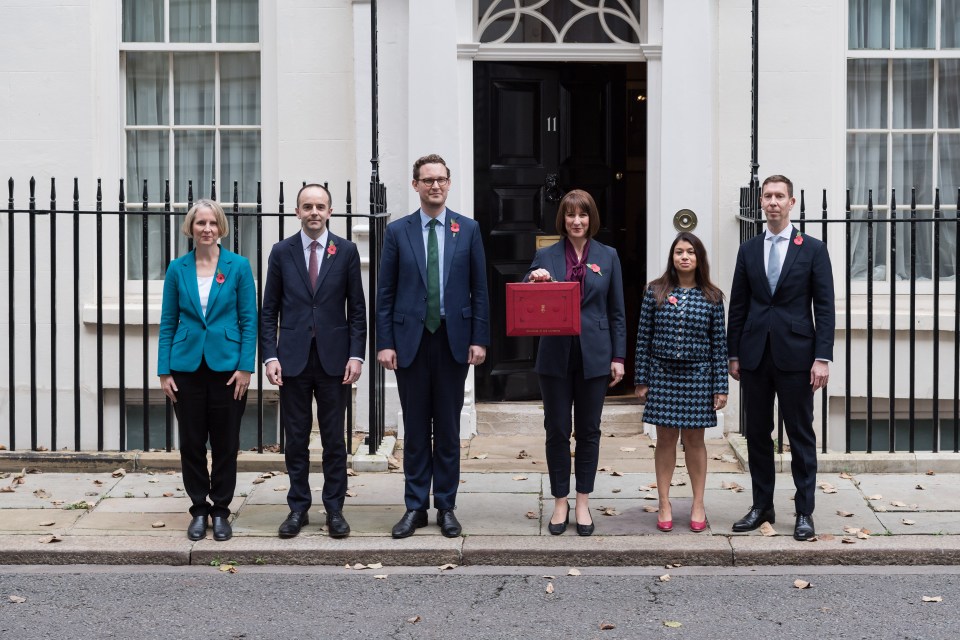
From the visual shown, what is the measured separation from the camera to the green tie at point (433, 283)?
7075 millimetres

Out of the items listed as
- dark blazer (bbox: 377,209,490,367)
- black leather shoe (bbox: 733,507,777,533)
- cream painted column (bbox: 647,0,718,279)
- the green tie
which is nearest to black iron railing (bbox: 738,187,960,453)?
cream painted column (bbox: 647,0,718,279)

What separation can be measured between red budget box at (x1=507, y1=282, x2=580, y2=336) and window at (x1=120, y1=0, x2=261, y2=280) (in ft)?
12.4

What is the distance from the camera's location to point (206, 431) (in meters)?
7.20

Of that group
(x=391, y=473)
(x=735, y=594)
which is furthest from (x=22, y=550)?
(x=735, y=594)

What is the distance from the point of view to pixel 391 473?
28.5 feet

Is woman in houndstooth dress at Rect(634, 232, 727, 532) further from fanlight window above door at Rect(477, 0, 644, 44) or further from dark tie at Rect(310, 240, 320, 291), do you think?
fanlight window above door at Rect(477, 0, 644, 44)

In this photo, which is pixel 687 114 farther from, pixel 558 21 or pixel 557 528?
pixel 557 528

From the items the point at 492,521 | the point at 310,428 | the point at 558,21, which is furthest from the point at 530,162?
the point at 310,428

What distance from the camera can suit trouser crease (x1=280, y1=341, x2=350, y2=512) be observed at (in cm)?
712

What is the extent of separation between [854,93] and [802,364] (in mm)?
3654

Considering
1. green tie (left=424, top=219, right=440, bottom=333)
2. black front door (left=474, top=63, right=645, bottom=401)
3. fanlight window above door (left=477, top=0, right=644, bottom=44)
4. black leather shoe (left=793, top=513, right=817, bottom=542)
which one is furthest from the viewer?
black front door (left=474, top=63, right=645, bottom=401)

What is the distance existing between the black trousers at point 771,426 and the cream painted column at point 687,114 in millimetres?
2435

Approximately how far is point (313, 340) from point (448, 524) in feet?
3.97

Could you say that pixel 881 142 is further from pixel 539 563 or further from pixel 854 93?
pixel 539 563
